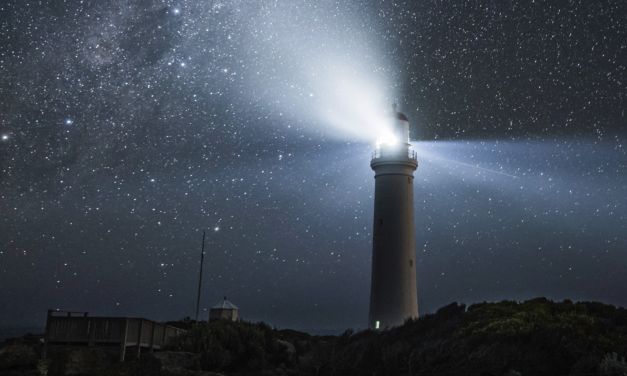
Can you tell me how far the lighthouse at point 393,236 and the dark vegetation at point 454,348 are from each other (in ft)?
12.6

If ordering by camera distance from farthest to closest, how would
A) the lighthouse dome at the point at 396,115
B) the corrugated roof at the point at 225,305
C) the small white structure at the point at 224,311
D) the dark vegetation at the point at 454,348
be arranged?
the corrugated roof at the point at 225,305
the small white structure at the point at 224,311
the lighthouse dome at the point at 396,115
the dark vegetation at the point at 454,348

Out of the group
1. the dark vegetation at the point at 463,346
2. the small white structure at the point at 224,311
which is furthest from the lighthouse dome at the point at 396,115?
the small white structure at the point at 224,311

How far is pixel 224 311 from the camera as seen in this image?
3169 centimetres

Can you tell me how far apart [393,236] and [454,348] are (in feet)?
35.4

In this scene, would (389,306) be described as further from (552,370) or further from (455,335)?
Answer: (552,370)

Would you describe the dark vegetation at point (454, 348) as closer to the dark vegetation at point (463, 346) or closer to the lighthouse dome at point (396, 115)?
the dark vegetation at point (463, 346)

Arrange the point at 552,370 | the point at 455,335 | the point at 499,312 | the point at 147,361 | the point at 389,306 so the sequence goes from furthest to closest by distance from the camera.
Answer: the point at 389,306 → the point at 499,312 → the point at 455,335 → the point at 147,361 → the point at 552,370

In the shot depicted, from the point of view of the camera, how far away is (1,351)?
12.6 metres

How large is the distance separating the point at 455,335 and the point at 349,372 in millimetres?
3482

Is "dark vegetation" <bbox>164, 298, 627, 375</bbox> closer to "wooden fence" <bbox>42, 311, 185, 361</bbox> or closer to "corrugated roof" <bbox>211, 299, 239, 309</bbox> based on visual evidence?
"wooden fence" <bbox>42, 311, 185, 361</bbox>

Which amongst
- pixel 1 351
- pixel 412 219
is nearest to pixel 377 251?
pixel 412 219

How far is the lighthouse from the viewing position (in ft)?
78.8

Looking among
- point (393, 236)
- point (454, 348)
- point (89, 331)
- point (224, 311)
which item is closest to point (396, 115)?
point (393, 236)

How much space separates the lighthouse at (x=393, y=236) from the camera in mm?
24016
